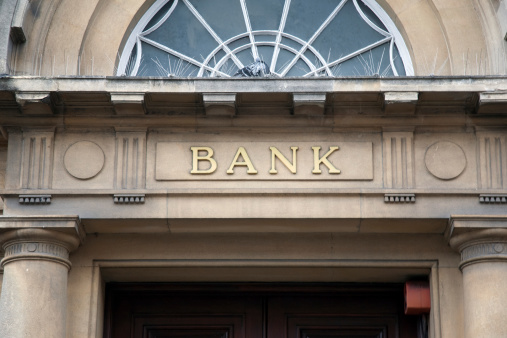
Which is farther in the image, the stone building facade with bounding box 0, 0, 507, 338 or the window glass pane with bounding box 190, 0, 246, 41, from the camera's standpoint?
the window glass pane with bounding box 190, 0, 246, 41

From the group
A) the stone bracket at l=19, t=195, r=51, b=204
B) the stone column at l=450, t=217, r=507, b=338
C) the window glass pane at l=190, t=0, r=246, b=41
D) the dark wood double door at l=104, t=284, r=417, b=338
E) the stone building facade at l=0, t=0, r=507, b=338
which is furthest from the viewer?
the window glass pane at l=190, t=0, r=246, b=41

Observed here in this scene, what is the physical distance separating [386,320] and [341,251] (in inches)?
48.5

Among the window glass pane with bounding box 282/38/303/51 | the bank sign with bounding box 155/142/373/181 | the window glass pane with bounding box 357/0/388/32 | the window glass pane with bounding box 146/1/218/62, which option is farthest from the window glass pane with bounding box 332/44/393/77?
the window glass pane with bounding box 146/1/218/62

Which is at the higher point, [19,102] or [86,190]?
[19,102]

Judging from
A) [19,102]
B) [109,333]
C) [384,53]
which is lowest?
[109,333]

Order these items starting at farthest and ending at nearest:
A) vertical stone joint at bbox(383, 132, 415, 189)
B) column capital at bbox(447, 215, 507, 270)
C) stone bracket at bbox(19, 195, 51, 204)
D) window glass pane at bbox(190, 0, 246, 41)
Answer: window glass pane at bbox(190, 0, 246, 41) → vertical stone joint at bbox(383, 132, 415, 189) → stone bracket at bbox(19, 195, 51, 204) → column capital at bbox(447, 215, 507, 270)

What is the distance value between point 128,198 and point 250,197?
1.45m

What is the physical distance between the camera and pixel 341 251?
14625 millimetres

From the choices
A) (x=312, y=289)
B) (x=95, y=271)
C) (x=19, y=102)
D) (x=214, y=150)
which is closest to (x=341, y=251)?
(x=312, y=289)

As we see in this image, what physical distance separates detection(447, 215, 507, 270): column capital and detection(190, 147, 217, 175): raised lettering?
9.53ft

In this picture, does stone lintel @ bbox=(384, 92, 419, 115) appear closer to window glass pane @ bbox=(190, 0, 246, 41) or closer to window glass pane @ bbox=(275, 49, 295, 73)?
window glass pane @ bbox=(275, 49, 295, 73)

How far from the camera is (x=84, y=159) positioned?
47.6ft

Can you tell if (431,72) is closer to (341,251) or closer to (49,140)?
(341,251)

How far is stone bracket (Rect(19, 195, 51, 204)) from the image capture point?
1419 centimetres
